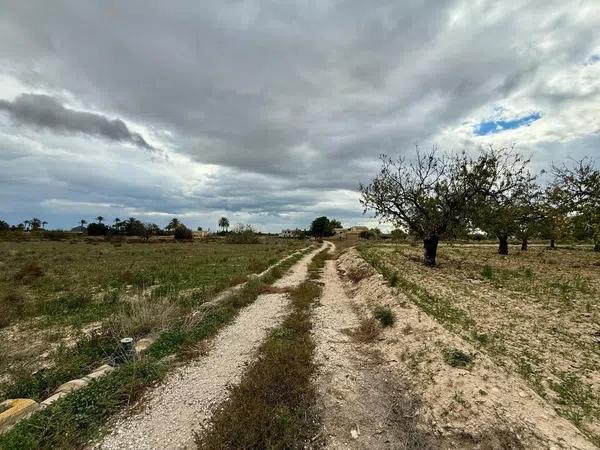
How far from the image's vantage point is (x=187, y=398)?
6.19 metres

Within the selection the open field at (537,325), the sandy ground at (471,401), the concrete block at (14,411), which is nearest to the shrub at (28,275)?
the concrete block at (14,411)

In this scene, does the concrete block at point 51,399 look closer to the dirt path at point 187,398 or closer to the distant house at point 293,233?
the dirt path at point 187,398

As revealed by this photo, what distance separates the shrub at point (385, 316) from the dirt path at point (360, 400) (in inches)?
52.8

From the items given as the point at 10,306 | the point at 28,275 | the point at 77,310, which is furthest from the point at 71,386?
the point at 28,275

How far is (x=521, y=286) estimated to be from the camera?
605 inches

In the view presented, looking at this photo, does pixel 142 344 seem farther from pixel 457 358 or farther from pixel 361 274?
pixel 361 274

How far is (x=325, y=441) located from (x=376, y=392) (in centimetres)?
202

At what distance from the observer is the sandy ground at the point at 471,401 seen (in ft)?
15.5

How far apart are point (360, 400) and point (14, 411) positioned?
20.6 ft

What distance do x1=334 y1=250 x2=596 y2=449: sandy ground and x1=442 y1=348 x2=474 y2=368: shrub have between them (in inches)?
4.7

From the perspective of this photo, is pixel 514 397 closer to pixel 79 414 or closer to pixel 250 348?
pixel 250 348

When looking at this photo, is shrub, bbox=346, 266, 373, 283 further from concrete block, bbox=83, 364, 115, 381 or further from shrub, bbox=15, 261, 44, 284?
shrub, bbox=15, 261, 44, 284

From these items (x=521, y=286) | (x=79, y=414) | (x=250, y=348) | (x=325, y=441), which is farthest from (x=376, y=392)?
(x=521, y=286)

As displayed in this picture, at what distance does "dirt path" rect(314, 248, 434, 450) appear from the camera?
503 cm
